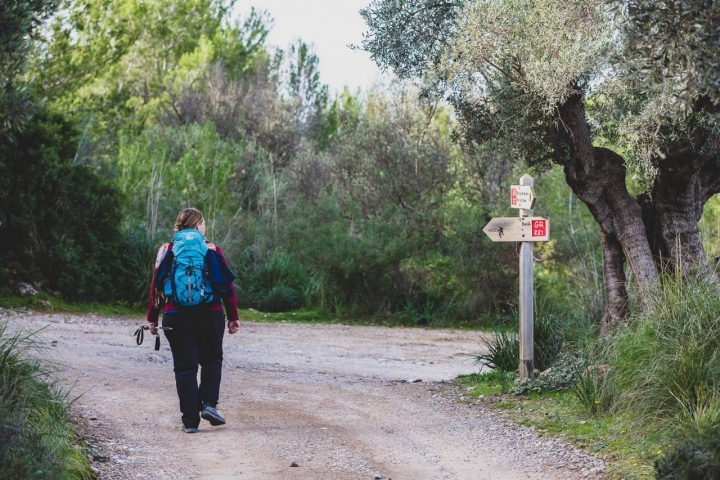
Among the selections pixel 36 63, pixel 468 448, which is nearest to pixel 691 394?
pixel 468 448

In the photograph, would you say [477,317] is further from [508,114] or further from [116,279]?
[508,114]

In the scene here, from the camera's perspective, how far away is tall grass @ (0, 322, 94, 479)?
16.4 feet

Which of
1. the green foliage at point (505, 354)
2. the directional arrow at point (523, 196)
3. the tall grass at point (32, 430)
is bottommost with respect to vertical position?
the tall grass at point (32, 430)

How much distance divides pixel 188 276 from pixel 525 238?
3.93 metres

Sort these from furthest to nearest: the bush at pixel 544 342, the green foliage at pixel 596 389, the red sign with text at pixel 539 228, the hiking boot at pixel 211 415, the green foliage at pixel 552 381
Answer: the bush at pixel 544 342, the red sign with text at pixel 539 228, the green foliage at pixel 552 381, the green foliage at pixel 596 389, the hiking boot at pixel 211 415

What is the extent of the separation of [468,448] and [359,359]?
6321 millimetres

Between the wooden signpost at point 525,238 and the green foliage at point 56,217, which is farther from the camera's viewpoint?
the green foliage at point 56,217

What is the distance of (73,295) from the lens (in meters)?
18.2

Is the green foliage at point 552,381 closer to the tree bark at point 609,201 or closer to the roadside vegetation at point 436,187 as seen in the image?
the roadside vegetation at point 436,187

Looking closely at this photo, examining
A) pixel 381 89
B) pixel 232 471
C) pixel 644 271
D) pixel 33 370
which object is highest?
pixel 381 89

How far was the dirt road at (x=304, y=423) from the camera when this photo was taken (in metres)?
6.45

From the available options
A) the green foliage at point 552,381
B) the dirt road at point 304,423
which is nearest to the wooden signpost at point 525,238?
the green foliage at point 552,381

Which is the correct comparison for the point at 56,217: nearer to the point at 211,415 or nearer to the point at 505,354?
the point at 505,354

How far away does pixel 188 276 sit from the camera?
7.15 metres
